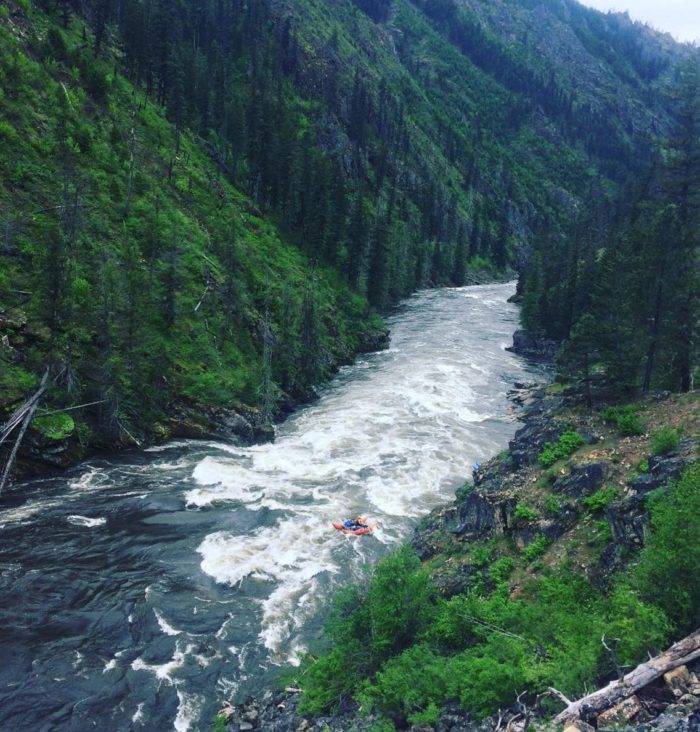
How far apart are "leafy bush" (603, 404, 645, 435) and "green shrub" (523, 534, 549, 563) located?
772 centimetres

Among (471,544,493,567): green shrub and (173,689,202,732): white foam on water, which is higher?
(471,544,493,567): green shrub

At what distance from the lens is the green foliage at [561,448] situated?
26.1 metres

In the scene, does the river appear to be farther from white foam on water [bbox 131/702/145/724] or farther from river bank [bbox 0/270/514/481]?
river bank [bbox 0/270/514/481]

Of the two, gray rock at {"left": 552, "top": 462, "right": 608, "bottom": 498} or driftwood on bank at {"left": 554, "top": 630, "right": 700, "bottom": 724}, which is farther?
gray rock at {"left": 552, "top": 462, "right": 608, "bottom": 498}

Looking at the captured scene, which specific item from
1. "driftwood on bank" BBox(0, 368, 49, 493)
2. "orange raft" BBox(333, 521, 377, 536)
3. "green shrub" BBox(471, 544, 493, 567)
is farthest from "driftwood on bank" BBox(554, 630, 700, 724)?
"driftwood on bank" BBox(0, 368, 49, 493)

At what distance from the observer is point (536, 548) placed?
2102 cm

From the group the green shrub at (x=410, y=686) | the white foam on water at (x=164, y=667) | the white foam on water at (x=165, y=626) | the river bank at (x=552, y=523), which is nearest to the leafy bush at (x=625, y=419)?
the river bank at (x=552, y=523)

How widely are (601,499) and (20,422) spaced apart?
3006 cm

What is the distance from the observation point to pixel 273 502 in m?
31.5

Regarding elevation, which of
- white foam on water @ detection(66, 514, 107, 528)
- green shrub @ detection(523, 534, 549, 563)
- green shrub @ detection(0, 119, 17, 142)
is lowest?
white foam on water @ detection(66, 514, 107, 528)

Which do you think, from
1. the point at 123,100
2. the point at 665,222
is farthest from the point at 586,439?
the point at 123,100

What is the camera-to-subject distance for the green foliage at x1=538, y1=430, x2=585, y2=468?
2611cm

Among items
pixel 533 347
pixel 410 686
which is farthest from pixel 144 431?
pixel 533 347

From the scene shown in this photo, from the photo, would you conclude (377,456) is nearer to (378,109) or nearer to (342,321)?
(342,321)
